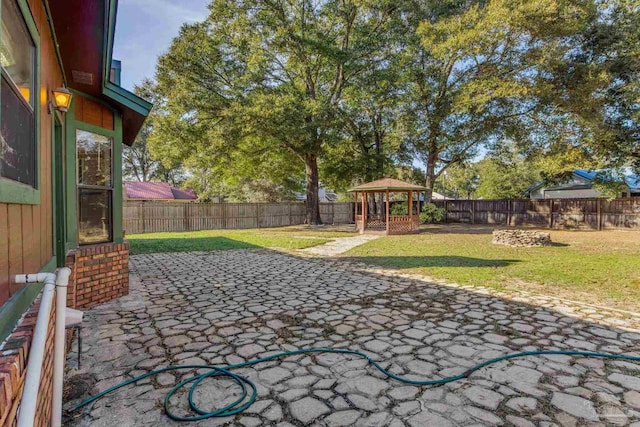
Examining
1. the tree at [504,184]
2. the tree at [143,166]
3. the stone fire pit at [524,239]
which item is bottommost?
the stone fire pit at [524,239]

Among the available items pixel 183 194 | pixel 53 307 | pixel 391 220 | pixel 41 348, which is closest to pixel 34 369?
pixel 41 348

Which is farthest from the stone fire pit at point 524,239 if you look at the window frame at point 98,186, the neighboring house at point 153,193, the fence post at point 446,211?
the neighboring house at point 153,193

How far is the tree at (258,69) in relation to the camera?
50.9 ft

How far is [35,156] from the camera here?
2.30m

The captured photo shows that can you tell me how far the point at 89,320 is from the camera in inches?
155

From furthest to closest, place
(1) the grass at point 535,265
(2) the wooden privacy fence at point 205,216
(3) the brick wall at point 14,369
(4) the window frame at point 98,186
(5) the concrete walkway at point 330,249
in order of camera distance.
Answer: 1. (2) the wooden privacy fence at point 205,216
2. (5) the concrete walkway at point 330,249
3. (1) the grass at point 535,265
4. (4) the window frame at point 98,186
5. (3) the brick wall at point 14,369

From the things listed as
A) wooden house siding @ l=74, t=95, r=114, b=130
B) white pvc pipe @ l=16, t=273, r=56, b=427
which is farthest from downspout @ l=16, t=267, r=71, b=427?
wooden house siding @ l=74, t=95, r=114, b=130

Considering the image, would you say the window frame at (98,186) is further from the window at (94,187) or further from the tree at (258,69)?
the tree at (258,69)

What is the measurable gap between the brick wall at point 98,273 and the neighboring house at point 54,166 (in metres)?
0.01

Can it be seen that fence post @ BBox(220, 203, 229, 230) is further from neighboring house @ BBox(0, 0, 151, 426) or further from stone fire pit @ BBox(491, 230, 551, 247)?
stone fire pit @ BBox(491, 230, 551, 247)

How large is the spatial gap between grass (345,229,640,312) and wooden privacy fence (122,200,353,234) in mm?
10201

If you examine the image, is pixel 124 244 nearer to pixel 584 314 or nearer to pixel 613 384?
pixel 613 384

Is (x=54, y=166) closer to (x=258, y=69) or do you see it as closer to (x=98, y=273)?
(x=98, y=273)

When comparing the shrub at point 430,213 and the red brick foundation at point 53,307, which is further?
the shrub at point 430,213
